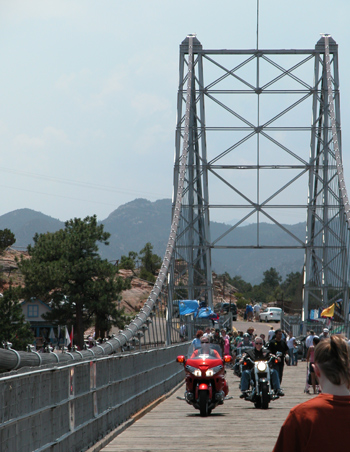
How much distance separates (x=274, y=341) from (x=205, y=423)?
18.1ft

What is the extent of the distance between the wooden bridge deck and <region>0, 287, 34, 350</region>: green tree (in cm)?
3727

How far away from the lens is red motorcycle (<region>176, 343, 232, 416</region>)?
14.4 m

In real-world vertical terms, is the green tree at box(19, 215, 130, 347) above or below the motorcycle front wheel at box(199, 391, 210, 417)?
above

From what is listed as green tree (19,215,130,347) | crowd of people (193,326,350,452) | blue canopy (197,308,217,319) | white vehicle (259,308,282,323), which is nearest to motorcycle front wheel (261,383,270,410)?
crowd of people (193,326,350,452)

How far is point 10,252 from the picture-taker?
98938 millimetres

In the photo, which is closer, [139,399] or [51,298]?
[139,399]

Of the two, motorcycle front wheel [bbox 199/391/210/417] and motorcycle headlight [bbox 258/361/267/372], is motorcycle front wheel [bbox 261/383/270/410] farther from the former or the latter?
motorcycle front wheel [bbox 199/391/210/417]

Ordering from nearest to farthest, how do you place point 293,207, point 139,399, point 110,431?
point 110,431 < point 139,399 < point 293,207

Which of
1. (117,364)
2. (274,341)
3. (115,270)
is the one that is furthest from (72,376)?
(115,270)

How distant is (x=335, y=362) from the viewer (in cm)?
381

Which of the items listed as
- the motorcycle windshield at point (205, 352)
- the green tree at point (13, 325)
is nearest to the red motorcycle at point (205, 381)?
the motorcycle windshield at point (205, 352)

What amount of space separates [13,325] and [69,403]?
47591 millimetres

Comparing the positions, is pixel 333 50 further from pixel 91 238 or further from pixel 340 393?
pixel 340 393

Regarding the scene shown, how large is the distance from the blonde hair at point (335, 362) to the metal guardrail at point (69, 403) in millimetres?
2820
